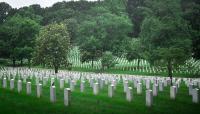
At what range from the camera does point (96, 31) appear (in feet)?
189

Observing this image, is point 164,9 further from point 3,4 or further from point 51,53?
point 3,4

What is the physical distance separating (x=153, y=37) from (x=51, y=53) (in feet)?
43.4

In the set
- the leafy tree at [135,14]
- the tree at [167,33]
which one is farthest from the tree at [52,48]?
the leafy tree at [135,14]

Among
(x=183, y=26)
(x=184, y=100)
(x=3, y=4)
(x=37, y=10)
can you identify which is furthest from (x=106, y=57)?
(x=3, y=4)

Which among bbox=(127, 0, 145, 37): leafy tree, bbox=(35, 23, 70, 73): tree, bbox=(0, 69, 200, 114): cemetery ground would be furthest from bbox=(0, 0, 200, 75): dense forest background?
bbox=(0, 69, 200, 114): cemetery ground

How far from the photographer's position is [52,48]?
3206cm

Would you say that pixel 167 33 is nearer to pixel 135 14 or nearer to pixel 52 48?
pixel 52 48

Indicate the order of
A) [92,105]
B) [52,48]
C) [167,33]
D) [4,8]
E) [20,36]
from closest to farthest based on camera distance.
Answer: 1. [92,105]
2. [52,48]
3. [167,33]
4. [20,36]
5. [4,8]

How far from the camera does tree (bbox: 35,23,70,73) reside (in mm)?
32000

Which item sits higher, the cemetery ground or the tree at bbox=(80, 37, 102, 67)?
the tree at bbox=(80, 37, 102, 67)

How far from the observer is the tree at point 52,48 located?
32000 mm

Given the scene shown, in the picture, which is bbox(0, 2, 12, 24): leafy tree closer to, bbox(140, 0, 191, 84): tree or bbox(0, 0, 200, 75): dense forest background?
bbox(0, 0, 200, 75): dense forest background

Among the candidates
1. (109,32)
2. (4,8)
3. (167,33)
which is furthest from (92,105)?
(4,8)

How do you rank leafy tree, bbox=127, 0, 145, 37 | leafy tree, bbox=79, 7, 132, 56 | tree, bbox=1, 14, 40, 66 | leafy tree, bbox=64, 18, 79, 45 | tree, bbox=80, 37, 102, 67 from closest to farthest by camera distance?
tree, bbox=80, 37, 102, 67 → tree, bbox=1, 14, 40, 66 → leafy tree, bbox=79, 7, 132, 56 → leafy tree, bbox=64, 18, 79, 45 → leafy tree, bbox=127, 0, 145, 37
